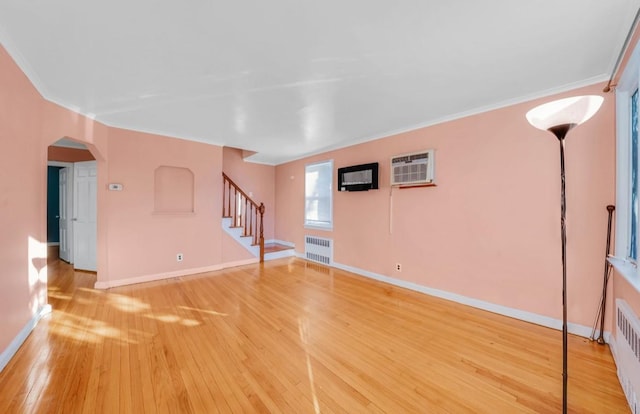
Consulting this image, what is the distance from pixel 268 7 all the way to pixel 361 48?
29.4 inches

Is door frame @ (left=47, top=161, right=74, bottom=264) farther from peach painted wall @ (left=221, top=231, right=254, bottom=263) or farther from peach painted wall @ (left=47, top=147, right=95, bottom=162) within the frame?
peach painted wall @ (left=221, top=231, right=254, bottom=263)

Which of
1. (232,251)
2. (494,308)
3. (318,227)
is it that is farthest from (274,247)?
(494,308)

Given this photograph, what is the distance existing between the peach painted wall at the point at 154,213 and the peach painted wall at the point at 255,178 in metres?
1.30

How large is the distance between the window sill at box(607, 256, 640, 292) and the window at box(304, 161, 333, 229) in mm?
3830

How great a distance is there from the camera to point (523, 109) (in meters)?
2.75

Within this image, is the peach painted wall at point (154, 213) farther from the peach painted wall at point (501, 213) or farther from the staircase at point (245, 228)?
the peach painted wall at point (501, 213)

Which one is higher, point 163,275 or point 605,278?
point 605,278

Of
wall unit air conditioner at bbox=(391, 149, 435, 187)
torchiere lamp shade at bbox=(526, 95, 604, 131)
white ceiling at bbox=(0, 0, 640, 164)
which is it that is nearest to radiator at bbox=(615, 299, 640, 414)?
torchiere lamp shade at bbox=(526, 95, 604, 131)

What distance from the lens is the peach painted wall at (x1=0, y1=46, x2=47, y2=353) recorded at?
195 cm

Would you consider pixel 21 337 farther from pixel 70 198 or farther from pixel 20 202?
pixel 70 198

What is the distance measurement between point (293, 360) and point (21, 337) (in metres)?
2.51

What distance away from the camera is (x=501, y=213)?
291cm

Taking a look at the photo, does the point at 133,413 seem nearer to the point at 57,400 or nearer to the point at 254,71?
the point at 57,400

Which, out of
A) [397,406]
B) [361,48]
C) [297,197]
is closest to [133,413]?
[397,406]
